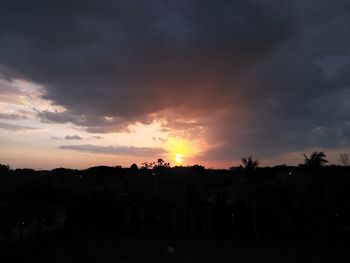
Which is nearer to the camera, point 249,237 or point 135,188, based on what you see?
point 249,237

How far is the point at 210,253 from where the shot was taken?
38.7m

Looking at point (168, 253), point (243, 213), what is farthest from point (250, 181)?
point (168, 253)

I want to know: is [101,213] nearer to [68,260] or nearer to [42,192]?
[68,260]

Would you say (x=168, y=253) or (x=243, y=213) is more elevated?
(x=243, y=213)

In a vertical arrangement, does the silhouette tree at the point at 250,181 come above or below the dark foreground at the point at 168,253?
above

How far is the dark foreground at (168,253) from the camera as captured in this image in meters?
35.0

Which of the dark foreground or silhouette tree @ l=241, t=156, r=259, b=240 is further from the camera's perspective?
silhouette tree @ l=241, t=156, r=259, b=240

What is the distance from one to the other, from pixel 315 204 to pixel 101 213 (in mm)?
31680

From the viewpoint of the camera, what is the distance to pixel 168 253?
33312 mm

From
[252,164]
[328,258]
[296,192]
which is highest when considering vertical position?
[252,164]

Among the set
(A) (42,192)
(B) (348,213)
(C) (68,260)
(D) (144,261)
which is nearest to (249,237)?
(B) (348,213)

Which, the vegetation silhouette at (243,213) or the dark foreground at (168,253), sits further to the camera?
the vegetation silhouette at (243,213)

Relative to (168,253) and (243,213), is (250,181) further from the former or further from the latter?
(168,253)

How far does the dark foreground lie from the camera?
3503 centimetres
